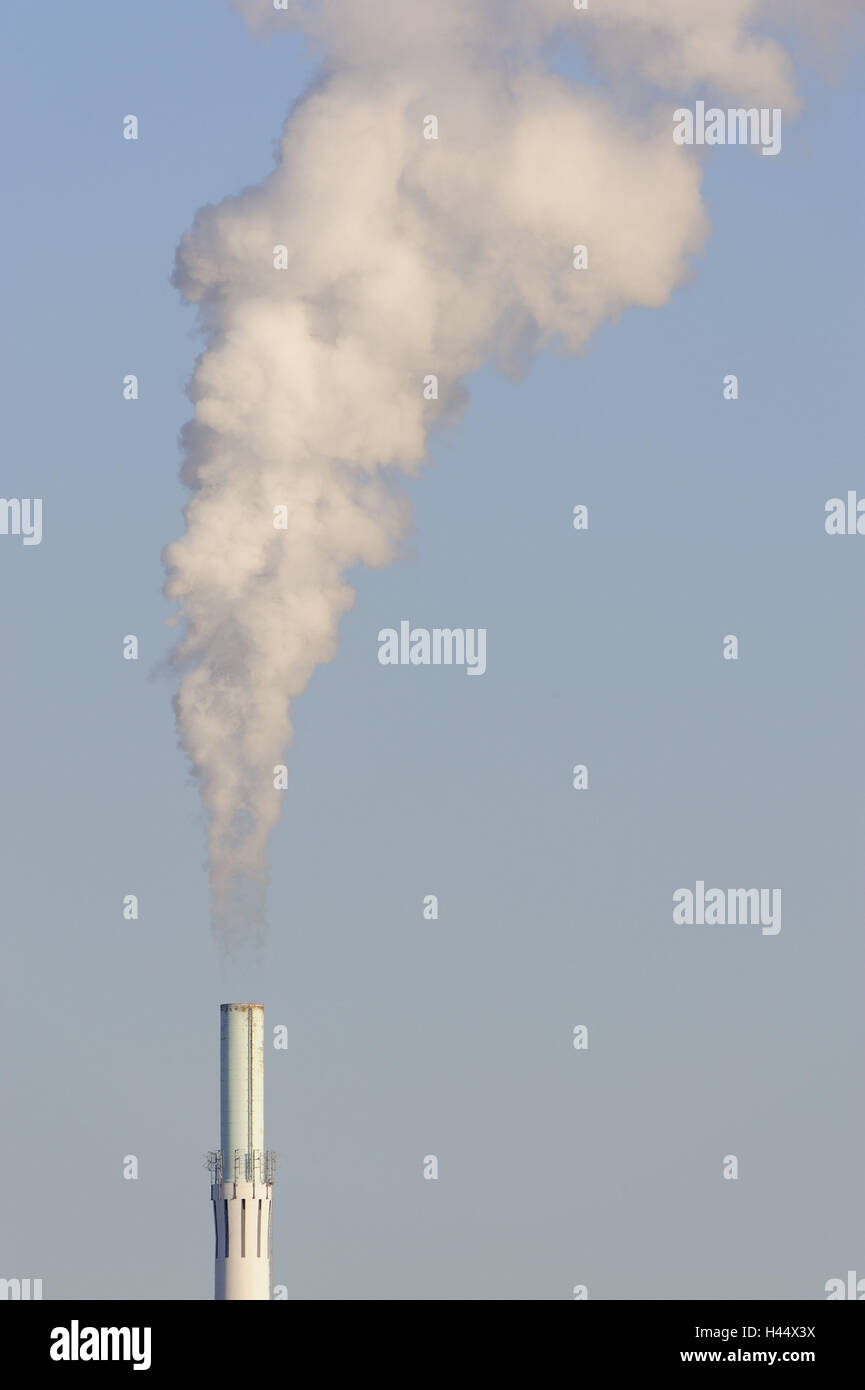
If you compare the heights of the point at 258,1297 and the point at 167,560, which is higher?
the point at 167,560

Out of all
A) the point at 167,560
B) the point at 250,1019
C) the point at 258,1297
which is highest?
→ the point at 167,560
